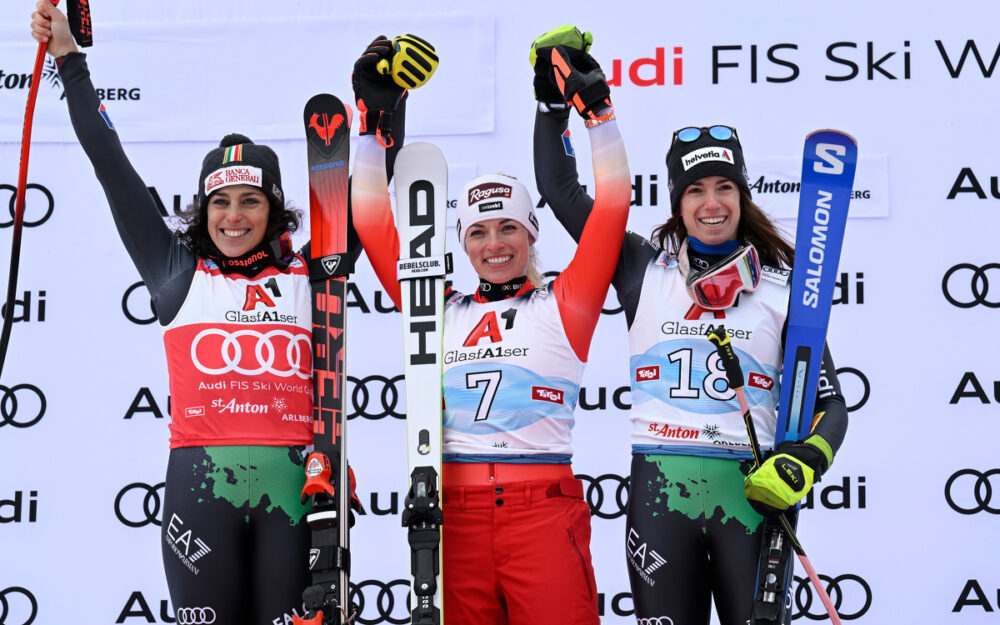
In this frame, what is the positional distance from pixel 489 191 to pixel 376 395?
1.62m

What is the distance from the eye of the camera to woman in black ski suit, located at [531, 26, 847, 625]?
2.64 m

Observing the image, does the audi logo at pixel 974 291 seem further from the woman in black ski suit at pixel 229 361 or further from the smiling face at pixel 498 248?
the woman in black ski suit at pixel 229 361

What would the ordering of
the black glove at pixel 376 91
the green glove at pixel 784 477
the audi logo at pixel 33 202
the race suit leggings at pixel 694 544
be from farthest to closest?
the audi logo at pixel 33 202, the black glove at pixel 376 91, the race suit leggings at pixel 694 544, the green glove at pixel 784 477

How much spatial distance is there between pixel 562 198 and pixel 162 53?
2338mm

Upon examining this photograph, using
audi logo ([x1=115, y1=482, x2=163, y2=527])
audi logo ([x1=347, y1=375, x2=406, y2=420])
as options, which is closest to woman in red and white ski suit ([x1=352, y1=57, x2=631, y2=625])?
audi logo ([x1=347, y1=375, x2=406, y2=420])

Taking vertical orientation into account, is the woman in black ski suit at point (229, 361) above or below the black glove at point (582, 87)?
below

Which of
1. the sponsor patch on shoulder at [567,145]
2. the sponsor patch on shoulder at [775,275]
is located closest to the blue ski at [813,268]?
the sponsor patch on shoulder at [775,275]

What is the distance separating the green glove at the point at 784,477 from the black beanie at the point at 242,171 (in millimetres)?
1547

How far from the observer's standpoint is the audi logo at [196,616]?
2.73 m

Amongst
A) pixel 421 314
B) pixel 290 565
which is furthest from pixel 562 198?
pixel 290 565

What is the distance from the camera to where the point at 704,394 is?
273 cm

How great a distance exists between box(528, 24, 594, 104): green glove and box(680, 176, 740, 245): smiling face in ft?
1.67

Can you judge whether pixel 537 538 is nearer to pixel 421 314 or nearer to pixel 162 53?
pixel 421 314

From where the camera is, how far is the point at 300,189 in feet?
14.8
